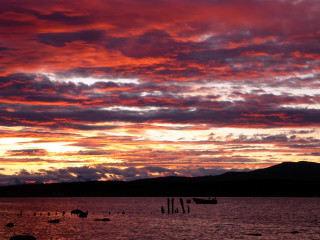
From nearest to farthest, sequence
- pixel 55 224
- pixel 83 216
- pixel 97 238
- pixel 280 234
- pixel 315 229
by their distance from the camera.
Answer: pixel 97 238
pixel 280 234
pixel 315 229
pixel 55 224
pixel 83 216

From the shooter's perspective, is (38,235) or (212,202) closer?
(38,235)

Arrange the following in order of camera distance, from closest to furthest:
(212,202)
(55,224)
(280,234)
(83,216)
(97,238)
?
(97,238) < (280,234) < (55,224) < (83,216) < (212,202)

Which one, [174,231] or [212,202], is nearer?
[174,231]

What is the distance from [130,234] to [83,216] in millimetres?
45215

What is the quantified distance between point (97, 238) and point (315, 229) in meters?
40.6

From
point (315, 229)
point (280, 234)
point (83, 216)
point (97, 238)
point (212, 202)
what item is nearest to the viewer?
point (97, 238)

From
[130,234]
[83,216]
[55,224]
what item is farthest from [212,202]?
[130,234]

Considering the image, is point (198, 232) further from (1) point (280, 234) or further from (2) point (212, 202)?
(2) point (212, 202)

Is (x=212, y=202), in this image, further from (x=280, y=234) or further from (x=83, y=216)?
(x=280, y=234)

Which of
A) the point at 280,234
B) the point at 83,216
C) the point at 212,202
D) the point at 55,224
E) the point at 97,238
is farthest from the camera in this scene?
the point at 212,202

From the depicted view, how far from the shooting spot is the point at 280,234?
6981 cm

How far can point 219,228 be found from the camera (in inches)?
3125

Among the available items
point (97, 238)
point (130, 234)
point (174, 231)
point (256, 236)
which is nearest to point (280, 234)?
point (256, 236)

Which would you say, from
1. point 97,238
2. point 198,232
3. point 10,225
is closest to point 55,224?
point 10,225
